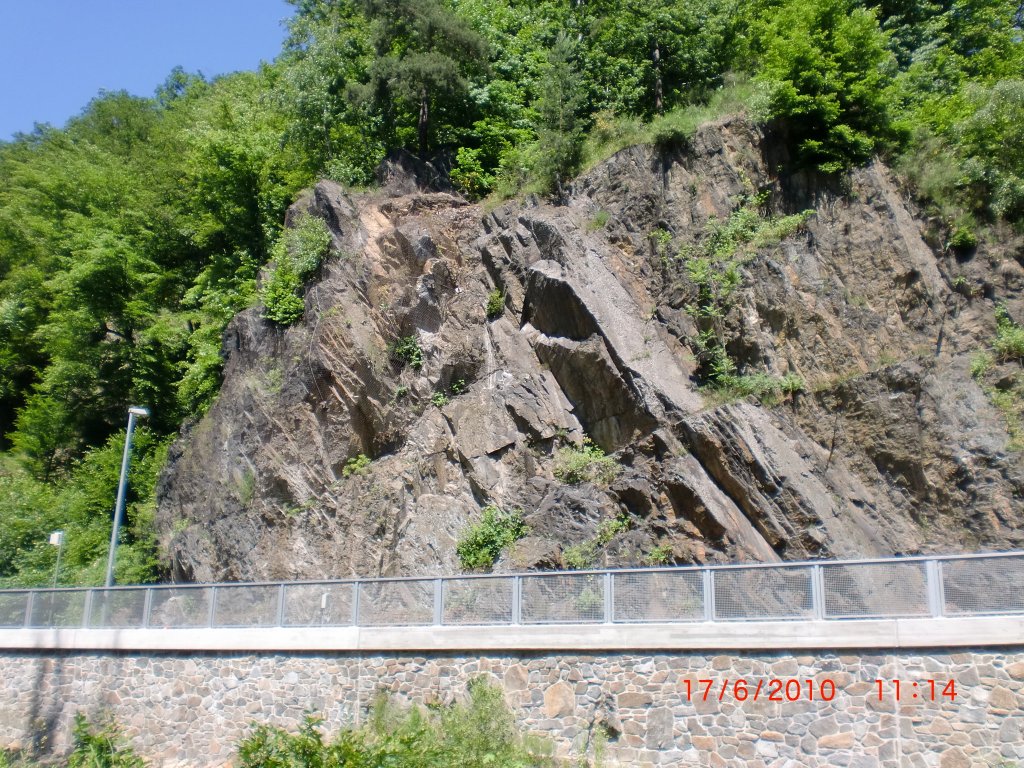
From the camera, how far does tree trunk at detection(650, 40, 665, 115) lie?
23956 millimetres

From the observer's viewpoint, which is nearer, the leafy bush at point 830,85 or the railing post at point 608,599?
the railing post at point 608,599

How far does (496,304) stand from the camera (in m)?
20.0

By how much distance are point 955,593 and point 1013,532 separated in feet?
14.1

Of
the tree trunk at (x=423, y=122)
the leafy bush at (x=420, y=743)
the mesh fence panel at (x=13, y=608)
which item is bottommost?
the leafy bush at (x=420, y=743)

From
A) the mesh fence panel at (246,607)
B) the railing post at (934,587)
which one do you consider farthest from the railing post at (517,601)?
the railing post at (934,587)

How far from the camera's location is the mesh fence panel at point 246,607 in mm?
15195

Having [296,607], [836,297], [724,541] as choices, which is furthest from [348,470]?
[836,297]

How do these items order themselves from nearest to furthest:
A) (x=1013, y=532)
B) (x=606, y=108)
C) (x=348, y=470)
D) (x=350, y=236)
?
(x=1013, y=532) → (x=348, y=470) → (x=350, y=236) → (x=606, y=108)

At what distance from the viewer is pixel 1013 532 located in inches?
549

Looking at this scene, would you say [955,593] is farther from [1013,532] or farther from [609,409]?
[609,409]

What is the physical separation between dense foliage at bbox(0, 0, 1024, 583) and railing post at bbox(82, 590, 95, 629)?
724 centimetres

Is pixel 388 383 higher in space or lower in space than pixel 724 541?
higher
